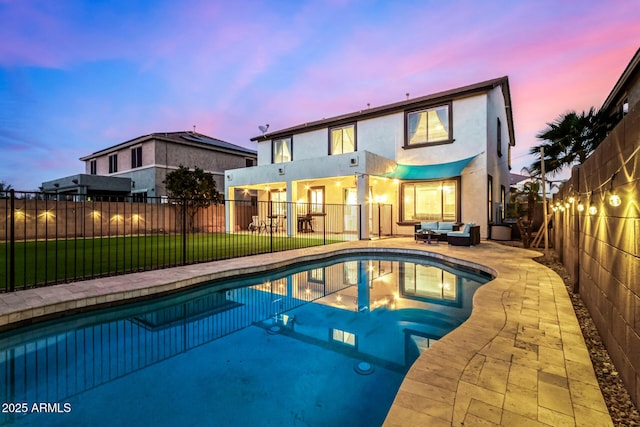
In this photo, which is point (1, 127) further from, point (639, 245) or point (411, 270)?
point (639, 245)

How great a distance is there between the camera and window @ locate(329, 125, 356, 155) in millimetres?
16250

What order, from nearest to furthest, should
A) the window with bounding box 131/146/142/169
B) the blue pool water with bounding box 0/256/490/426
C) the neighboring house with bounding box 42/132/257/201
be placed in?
the blue pool water with bounding box 0/256/490/426
the neighboring house with bounding box 42/132/257/201
the window with bounding box 131/146/142/169

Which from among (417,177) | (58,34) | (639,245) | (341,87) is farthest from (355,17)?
(58,34)

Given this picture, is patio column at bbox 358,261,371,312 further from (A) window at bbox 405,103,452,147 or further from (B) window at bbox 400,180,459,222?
(A) window at bbox 405,103,452,147

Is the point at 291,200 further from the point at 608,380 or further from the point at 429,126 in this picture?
the point at 608,380

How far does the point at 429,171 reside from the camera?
42.0ft

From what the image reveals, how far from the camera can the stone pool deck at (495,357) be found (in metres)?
2.05

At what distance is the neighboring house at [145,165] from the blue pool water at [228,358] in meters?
17.8

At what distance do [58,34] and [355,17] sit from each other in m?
14.1

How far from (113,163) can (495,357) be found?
2949 cm

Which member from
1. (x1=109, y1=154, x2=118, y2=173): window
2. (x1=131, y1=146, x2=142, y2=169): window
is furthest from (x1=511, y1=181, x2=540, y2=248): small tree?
(x1=109, y1=154, x2=118, y2=173): window

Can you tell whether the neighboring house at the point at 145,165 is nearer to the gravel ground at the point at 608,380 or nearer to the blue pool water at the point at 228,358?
the blue pool water at the point at 228,358

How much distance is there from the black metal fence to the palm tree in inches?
348

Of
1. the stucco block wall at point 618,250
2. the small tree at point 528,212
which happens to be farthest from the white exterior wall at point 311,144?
the stucco block wall at point 618,250
